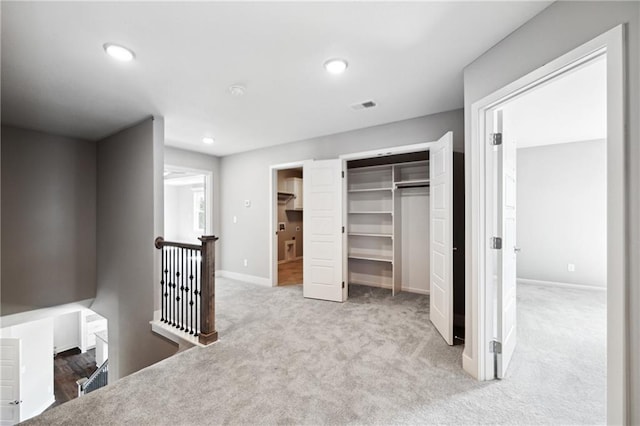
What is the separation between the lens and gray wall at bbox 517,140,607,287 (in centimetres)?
443

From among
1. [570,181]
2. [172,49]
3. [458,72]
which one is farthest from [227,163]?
[570,181]

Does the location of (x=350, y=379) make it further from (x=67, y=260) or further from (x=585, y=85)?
(x=67, y=260)

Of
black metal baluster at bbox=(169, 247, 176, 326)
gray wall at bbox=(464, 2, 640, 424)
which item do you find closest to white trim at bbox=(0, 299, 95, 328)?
black metal baluster at bbox=(169, 247, 176, 326)

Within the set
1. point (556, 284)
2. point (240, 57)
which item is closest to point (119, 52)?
point (240, 57)

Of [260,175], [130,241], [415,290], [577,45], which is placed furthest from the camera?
[260,175]

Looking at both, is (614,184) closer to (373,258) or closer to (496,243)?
(496,243)

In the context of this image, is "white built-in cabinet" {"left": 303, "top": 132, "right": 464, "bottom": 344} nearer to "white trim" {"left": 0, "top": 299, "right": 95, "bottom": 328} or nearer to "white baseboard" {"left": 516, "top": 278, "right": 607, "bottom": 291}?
"white baseboard" {"left": 516, "top": 278, "right": 607, "bottom": 291}

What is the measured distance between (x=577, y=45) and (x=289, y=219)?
21.2 ft

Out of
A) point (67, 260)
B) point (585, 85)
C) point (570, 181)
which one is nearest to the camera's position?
point (585, 85)

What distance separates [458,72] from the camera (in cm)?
224

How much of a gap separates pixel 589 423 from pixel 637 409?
75 centimetres

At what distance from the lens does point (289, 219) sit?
7.31m

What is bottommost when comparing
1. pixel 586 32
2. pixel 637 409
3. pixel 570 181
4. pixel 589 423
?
pixel 589 423

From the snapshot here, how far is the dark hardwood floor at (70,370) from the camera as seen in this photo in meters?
6.00
